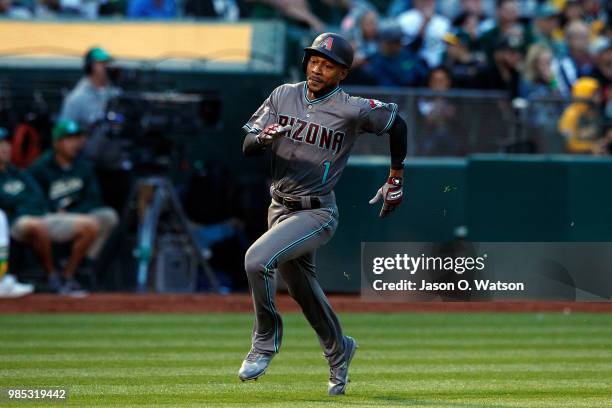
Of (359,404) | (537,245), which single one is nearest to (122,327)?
(537,245)

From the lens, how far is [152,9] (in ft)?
53.7

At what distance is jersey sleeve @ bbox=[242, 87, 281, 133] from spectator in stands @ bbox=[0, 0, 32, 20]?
927cm

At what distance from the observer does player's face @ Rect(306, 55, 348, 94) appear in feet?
23.9

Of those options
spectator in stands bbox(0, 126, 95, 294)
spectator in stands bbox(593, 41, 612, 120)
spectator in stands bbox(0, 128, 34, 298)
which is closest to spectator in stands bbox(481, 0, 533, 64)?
spectator in stands bbox(593, 41, 612, 120)

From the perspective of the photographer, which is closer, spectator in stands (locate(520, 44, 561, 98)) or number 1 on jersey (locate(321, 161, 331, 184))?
number 1 on jersey (locate(321, 161, 331, 184))

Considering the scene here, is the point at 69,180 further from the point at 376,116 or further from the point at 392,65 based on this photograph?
the point at 376,116

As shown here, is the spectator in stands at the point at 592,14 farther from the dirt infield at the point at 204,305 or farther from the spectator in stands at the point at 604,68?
the dirt infield at the point at 204,305

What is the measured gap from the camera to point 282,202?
7.44 metres

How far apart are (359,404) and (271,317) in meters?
0.77

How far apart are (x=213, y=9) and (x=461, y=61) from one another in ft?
11.0

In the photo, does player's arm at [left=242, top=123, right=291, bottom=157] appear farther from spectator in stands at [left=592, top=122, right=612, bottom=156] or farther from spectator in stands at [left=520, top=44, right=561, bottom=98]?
spectator in stands at [left=520, top=44, right=561, bottom=98]

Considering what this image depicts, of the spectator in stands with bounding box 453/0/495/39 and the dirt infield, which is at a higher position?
the spectator in stands with bounding box 453/0/495/39

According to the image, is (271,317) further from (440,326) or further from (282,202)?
(440,326)

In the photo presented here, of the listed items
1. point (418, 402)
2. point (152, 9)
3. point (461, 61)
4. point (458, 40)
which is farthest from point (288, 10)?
point (418, 402)
